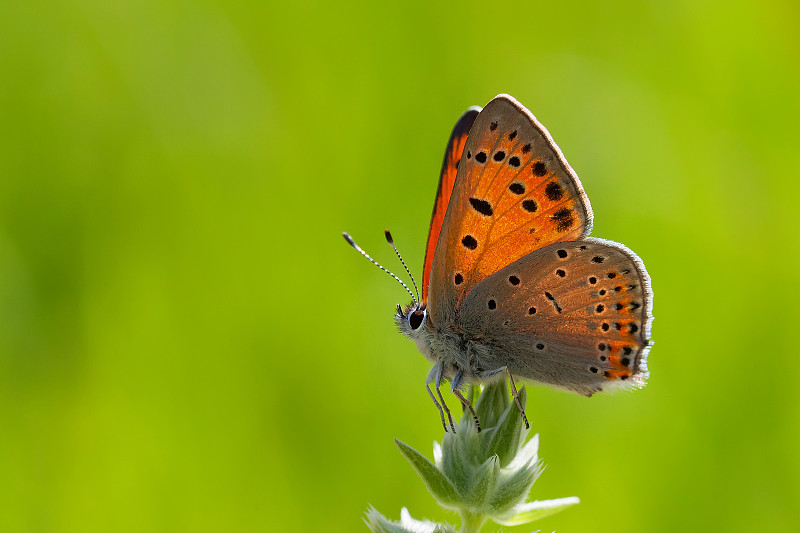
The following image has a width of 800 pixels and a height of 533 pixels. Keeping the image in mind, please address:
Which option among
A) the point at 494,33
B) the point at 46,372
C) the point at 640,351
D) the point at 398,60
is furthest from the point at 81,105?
the point at 640,351

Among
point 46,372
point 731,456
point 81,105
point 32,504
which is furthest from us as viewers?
point 81,105

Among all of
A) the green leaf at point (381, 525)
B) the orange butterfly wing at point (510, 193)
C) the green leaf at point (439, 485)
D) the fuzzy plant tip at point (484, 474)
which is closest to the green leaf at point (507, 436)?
the fuzzy plant tip at point (484, 474)

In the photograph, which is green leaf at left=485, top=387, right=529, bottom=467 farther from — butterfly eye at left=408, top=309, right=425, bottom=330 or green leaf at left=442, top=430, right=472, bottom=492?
butterfly eye at left=408, top=309, right=425, bottom=330

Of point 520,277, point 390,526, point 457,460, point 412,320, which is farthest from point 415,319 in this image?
point 390,526

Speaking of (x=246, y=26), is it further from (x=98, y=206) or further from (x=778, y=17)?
(x=778, y=17)

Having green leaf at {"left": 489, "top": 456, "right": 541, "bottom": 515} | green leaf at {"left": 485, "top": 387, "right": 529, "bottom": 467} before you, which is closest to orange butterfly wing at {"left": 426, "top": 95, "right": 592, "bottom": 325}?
green leaf at {"left": 485, "top": 387, "right": 529, "bottom": 467}
